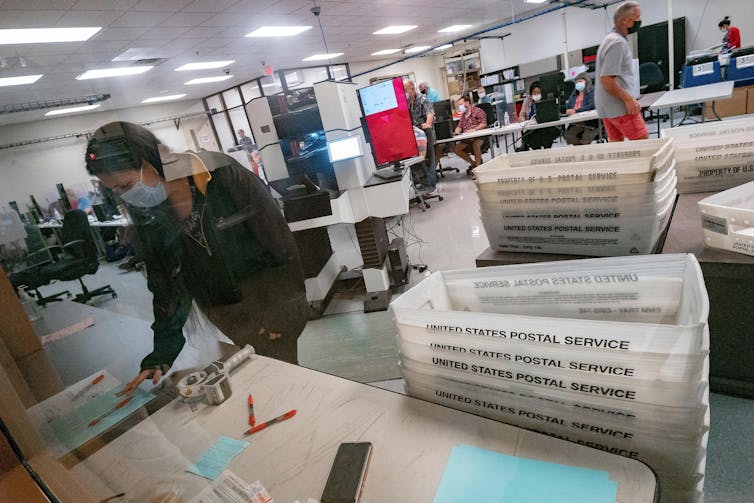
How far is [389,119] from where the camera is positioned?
2.92 m

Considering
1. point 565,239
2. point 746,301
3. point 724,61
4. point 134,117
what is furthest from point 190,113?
point 724,61

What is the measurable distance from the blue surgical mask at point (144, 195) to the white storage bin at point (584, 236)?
86 centimetres

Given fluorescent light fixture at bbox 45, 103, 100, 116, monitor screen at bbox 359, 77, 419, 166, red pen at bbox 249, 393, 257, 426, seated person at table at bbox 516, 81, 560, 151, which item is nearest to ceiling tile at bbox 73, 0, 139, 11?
fluorescent light fixture at bbox 45, 103, 100, 116

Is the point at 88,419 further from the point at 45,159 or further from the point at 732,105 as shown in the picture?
the point at 732,105

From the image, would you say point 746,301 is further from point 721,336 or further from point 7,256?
point 7,256

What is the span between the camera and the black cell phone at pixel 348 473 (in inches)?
21.7

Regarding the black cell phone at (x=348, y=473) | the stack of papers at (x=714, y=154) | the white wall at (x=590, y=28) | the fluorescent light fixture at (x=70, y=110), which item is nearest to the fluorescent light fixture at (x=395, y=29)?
the white wall at (x=590, y=28)

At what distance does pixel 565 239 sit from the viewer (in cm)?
105

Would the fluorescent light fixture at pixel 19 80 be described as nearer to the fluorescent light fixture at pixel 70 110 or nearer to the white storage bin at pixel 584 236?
the fluorescent light fixture at pixel 70 110

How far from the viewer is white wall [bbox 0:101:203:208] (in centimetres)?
49

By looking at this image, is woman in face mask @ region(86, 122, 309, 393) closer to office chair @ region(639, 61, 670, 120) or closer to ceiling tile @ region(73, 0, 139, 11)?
ceiling tile @ region(73, 0, 139, 11)

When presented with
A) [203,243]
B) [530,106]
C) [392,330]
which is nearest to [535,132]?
[530,106]

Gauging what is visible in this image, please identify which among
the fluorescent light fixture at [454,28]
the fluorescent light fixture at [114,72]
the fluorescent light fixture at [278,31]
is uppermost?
the fluorescent light fixture at [454,28]

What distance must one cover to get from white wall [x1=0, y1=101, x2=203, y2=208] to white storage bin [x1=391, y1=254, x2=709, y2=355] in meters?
0.52
